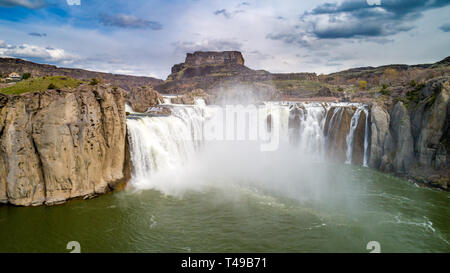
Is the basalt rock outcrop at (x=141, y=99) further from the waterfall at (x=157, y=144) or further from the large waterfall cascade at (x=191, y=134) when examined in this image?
the waterfall at (x=157, y=144)

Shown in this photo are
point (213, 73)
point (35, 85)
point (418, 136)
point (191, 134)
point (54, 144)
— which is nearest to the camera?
point (54, 144)

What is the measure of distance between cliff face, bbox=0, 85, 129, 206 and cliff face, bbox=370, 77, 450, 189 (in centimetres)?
2678

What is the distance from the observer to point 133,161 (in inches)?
845

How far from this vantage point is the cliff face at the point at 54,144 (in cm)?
1606

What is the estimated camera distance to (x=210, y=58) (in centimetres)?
17012

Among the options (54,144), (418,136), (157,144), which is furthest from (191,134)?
(418,136)

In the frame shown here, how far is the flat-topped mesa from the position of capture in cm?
16938

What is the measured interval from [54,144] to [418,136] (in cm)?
3113

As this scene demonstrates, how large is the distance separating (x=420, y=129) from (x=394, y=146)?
2.85m

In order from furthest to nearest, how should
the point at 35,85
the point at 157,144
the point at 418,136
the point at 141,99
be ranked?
the point at 141,99, the point at 418,136, the point at 157,144, the point at 35,85

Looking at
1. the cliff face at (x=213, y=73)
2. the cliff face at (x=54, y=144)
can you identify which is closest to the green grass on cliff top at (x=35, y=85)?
the cliff face at (x=54, y=144)

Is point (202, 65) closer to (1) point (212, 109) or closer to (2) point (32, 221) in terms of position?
(1) point (212, 109)

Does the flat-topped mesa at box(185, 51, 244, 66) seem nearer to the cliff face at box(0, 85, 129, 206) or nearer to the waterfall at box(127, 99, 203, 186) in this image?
the waterfall at box(127, 99, 203, 186)

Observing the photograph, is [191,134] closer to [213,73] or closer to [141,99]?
[141,99]
